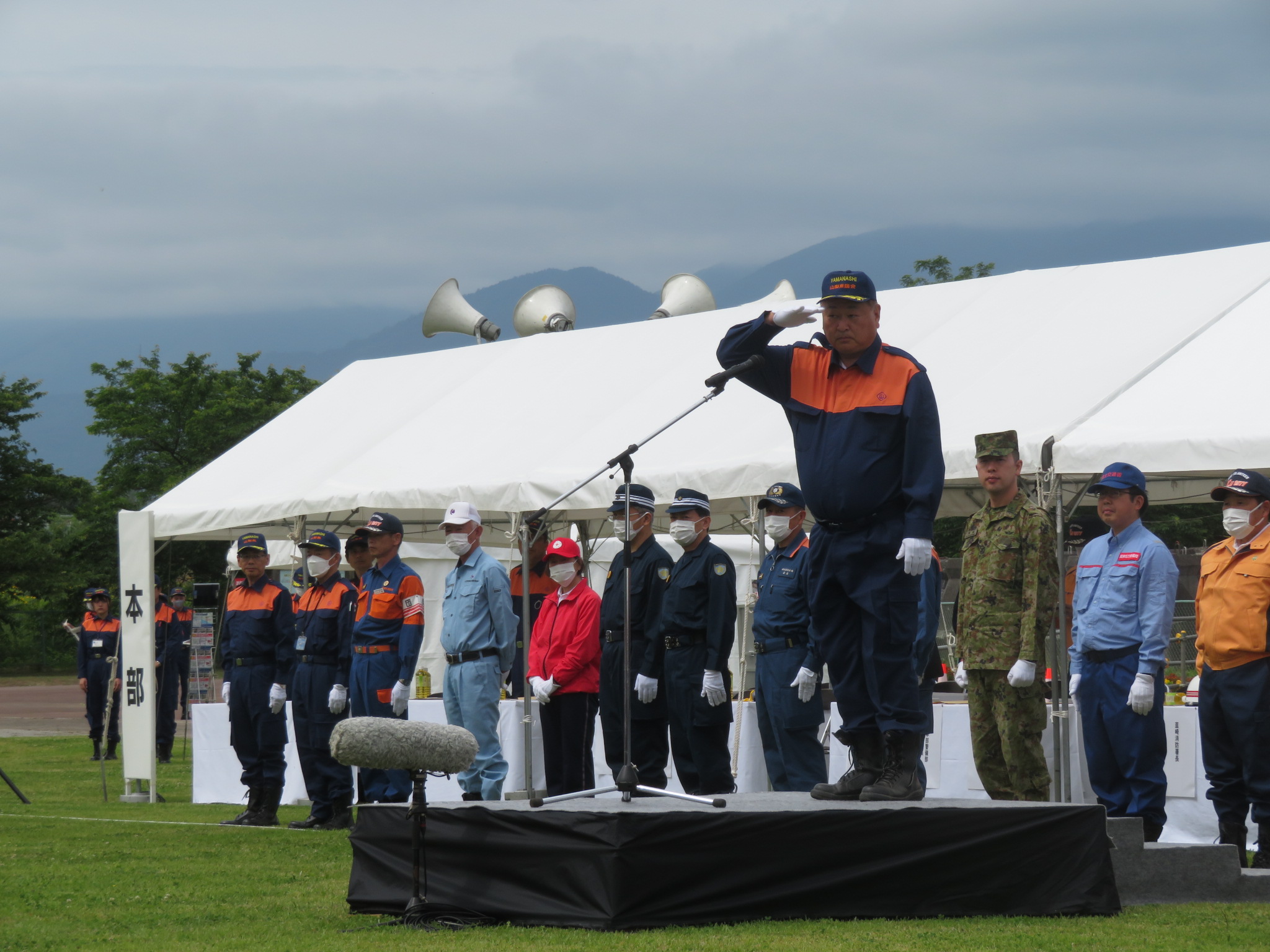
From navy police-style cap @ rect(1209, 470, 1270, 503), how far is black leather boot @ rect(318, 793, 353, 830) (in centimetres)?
552

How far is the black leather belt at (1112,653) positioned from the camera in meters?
6.80

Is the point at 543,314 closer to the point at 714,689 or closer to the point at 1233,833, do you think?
the point at 714,689

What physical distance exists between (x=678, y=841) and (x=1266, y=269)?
21.3 ft

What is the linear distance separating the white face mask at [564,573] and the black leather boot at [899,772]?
378 centimetres

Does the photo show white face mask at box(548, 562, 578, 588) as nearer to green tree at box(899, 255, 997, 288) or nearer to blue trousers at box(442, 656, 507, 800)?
blue trousers at box(442, 656, 507, 800)

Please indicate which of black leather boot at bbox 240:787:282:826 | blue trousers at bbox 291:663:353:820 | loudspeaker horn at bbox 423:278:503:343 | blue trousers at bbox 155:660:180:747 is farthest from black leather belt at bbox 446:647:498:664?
blue trousers at bbox 155:660:180:747

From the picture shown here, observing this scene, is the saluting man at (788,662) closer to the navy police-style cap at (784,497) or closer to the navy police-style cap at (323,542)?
the navy police-style cap at (784,497)

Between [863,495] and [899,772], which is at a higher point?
[863,495]

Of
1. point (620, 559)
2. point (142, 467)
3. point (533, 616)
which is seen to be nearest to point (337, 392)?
point (533, 616)

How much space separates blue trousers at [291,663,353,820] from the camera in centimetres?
930

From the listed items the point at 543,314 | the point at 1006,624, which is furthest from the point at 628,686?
the point at 543,314

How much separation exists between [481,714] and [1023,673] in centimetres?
342

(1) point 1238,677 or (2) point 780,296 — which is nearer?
(1) point 1238,677

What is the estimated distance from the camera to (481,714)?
342 inches
